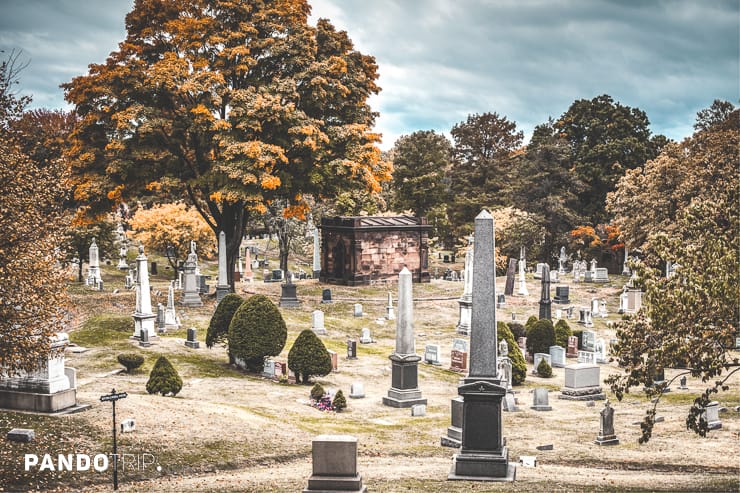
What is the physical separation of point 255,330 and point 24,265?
10.2 meters

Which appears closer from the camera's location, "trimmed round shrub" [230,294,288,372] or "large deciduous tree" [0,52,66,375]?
"large deciduous tree" [0,52,66,375]

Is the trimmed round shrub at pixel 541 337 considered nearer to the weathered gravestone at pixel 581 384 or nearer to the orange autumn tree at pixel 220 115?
the weathered gravestone at pixel 581 384

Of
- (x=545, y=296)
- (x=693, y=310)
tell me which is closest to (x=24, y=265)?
(x=693, y=310)

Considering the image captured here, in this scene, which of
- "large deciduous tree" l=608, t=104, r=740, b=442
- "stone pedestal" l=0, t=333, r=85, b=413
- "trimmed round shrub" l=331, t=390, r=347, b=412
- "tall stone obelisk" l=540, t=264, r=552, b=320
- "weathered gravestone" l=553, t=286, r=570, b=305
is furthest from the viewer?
"weathered gravestone" l=553, t=286, r=570, b=305

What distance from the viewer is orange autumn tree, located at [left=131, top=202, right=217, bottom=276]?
141 feet

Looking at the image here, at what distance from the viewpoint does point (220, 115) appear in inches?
1302

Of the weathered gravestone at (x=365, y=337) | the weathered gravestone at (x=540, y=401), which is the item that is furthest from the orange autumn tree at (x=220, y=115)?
the weathered gravestone at (x=540, y=401)

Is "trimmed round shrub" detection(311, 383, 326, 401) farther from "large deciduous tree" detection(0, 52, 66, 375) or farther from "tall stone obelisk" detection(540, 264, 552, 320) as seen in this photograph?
"tall stone obelisk" detection(540, 264, 552, 320)

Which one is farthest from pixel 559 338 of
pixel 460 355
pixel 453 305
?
pixel 453 305

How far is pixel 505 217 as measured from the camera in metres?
57.9

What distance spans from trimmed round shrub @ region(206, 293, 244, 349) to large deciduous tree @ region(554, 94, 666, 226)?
136ft

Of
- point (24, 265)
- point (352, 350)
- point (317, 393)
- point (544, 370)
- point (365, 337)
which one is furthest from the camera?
point (365, 337)

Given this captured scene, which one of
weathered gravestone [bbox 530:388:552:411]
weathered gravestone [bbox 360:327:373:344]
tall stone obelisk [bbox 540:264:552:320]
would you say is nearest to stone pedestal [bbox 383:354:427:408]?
weathered gravestone [bbox 530:388:552:411]

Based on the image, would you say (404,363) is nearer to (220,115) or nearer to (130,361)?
(130,361)
